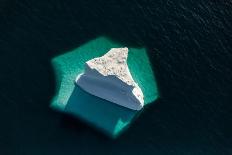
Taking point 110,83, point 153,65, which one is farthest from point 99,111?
point 153,65

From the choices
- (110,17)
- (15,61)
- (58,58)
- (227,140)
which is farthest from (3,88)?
(227,140)

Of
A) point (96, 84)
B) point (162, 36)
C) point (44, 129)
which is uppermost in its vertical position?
point (162, 36)

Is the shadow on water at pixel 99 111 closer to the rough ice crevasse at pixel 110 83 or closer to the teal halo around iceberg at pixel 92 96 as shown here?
the teal halo around iceberg at pixel 92 96

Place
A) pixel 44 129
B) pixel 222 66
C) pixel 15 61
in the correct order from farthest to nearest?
1. pixel 222 66
2. pixel 15 61
3. pixel 44 129

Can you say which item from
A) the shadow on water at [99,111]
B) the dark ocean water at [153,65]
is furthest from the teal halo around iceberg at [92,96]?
the dark ocean water at [153,65]

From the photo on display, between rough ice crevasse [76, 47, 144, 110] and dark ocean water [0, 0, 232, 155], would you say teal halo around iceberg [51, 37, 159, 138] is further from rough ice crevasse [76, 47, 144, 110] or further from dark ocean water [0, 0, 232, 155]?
dark ocean water [0, 0, 232, 155]

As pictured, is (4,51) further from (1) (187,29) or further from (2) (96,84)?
(1) (187,29)

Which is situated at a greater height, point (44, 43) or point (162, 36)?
point (162, 36)
